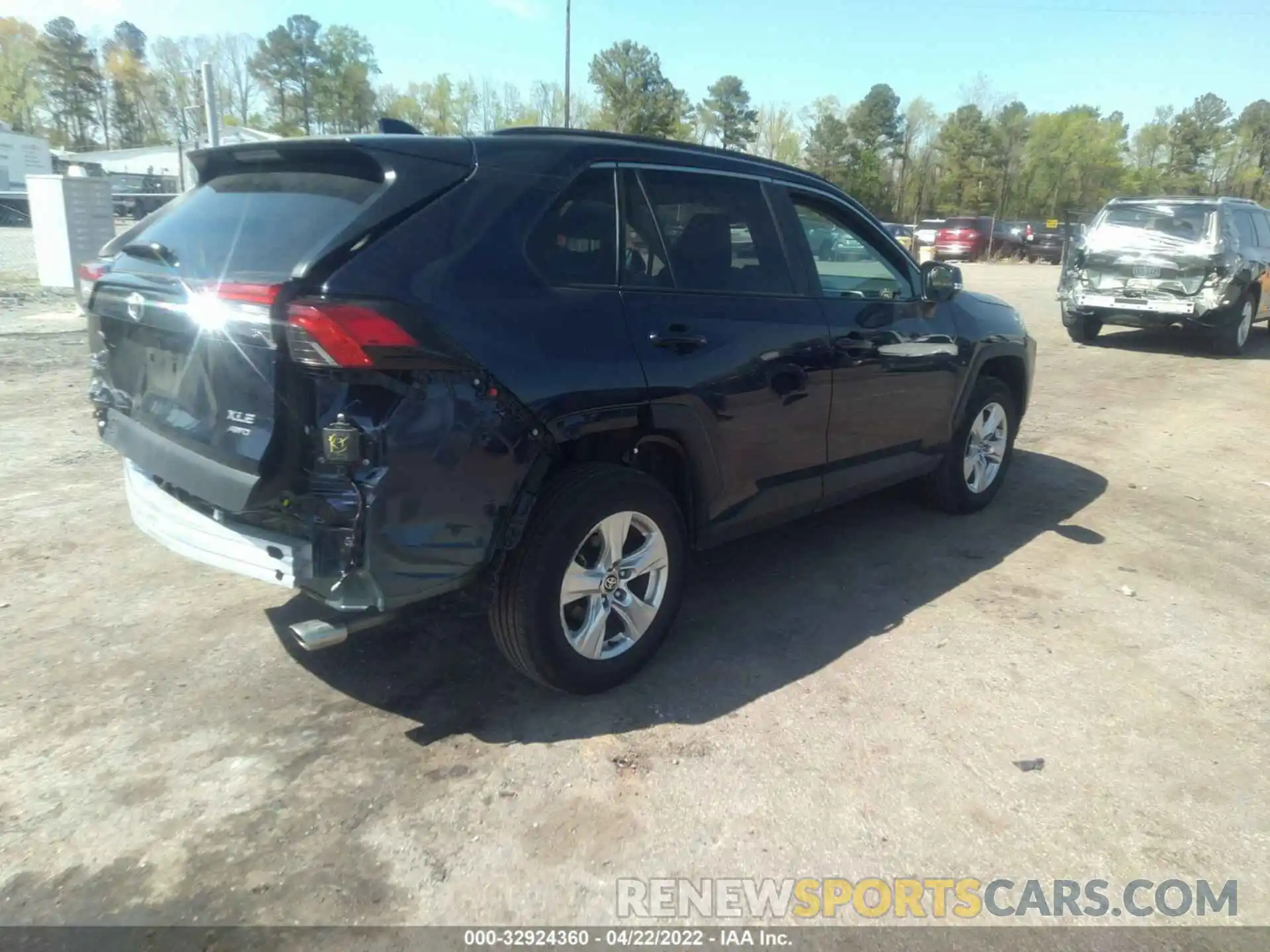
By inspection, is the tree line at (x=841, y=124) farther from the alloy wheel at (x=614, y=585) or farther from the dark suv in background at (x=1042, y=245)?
the alloy wheel at (x=614, y=585)

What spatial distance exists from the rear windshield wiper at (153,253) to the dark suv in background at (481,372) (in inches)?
0.7

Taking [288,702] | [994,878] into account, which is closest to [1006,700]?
[994,878]

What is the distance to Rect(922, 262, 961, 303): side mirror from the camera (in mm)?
4801

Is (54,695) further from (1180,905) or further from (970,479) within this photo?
(970,479)

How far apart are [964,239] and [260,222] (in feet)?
120

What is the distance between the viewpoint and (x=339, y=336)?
2.54 m

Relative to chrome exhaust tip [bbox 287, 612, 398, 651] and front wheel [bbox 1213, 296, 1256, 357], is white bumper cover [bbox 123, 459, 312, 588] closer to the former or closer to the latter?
chrome exhaust tip [bbox 287, 612, 398, 651]

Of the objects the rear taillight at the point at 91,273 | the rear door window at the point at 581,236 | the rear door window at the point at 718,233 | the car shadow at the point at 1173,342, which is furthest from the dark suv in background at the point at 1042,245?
the rear taillight at the point at 91,273

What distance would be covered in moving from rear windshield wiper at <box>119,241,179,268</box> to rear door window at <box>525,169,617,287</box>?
1.23 metres

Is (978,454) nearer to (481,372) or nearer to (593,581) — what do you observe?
(593,581)

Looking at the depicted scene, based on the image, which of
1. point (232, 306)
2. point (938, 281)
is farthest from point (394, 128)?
point (938, 281)

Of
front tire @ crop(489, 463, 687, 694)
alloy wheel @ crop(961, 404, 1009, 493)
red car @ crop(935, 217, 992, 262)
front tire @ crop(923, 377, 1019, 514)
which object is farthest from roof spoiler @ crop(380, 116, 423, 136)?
red car @ crop(935, 217, 992, 262)

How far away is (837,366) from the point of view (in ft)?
13.5

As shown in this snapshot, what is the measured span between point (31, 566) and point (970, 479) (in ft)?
16.4
